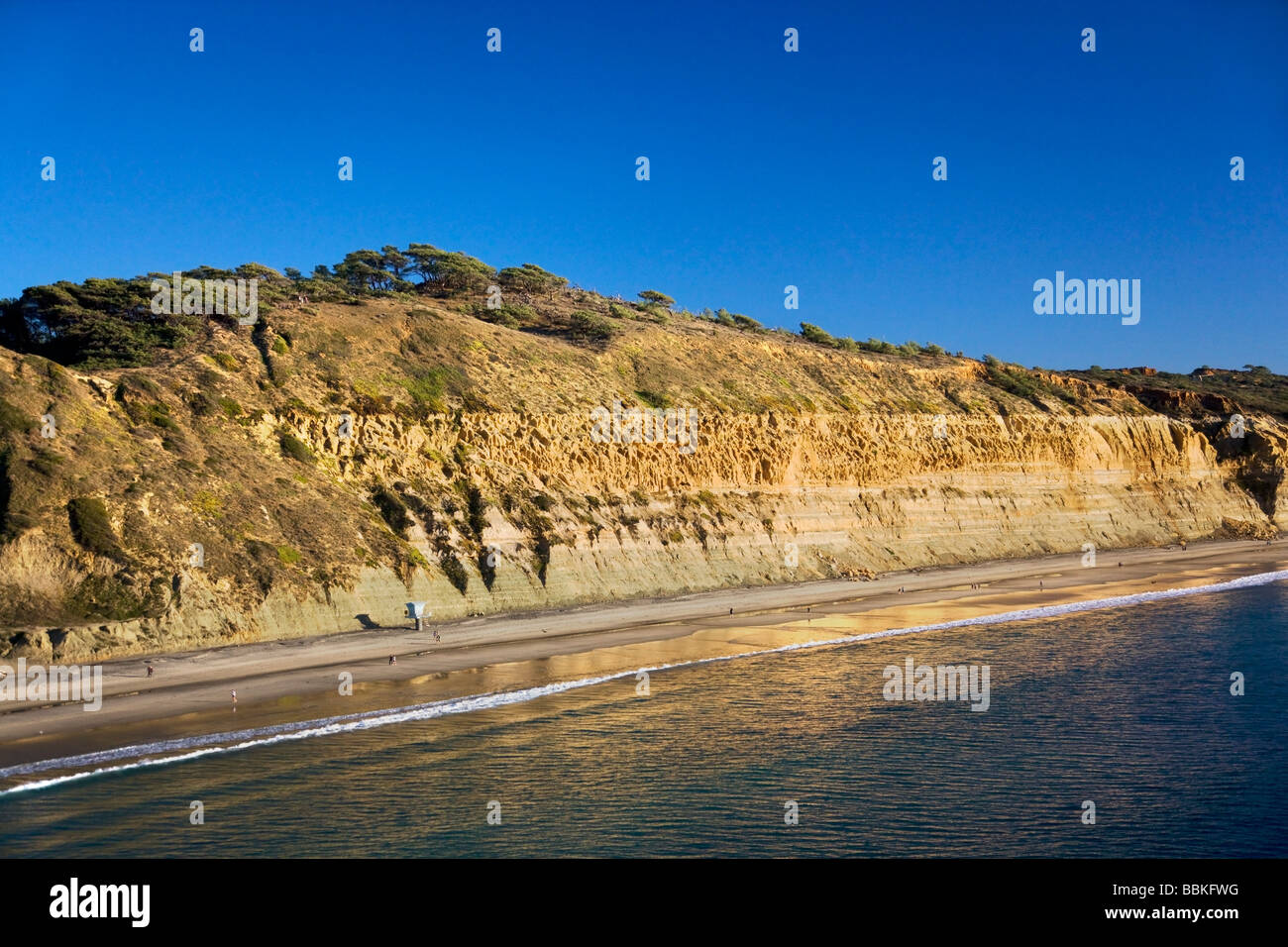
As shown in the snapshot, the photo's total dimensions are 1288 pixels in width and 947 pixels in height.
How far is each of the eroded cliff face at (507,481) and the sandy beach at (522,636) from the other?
1.60 m

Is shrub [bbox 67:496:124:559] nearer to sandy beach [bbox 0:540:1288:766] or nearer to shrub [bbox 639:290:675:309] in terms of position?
sandy beach [bbox 0:540:1288:766]

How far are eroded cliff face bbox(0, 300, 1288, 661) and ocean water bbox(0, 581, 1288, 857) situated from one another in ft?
26.4

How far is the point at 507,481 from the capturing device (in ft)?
132


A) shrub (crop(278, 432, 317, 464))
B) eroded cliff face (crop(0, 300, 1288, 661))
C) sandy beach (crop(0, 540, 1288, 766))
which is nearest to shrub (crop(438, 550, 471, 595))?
eroded cliff face (crop(0, 300, 1288, 661))

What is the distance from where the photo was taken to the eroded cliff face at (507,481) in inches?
1118

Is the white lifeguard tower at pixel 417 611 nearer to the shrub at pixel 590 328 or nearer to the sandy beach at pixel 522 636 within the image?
the sandy beach at pixel 522 636

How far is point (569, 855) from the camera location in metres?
14.8

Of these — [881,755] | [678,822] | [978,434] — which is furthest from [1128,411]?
[678,822]

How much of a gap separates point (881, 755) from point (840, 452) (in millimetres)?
32728

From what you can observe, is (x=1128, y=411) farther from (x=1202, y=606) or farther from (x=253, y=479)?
(x=253, y=479)

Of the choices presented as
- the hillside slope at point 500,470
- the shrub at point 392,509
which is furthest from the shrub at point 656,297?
the shrub at point 392,509

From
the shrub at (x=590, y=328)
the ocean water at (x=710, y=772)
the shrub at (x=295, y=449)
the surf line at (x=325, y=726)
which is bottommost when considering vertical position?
the ocean water at (x=710, y=772)

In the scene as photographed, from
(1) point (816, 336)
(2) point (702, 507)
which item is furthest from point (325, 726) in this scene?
(1) point (816, 336)

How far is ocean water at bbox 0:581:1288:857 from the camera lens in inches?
610
